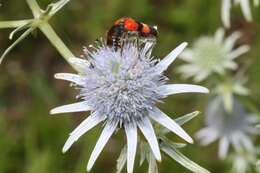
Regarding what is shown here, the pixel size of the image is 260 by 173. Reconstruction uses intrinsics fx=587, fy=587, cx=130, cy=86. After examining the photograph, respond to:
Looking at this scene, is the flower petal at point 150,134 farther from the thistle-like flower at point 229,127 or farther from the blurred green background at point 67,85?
the thistle-like flower at point 229,127

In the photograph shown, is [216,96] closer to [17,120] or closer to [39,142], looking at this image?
[39,142]

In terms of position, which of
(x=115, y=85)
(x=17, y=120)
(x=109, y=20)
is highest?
(x=109, y=20)

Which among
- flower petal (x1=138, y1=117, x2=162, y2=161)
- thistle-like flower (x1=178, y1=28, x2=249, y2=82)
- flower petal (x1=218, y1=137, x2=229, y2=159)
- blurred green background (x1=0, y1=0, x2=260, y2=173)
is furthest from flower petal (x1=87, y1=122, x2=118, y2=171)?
flower petal (x1=218, y1=137, x2=229, y2=159)

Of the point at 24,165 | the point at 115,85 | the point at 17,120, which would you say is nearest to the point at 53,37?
the point at 115,85

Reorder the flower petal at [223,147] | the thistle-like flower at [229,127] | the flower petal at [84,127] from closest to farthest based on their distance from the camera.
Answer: the flower petal at [84,127] → the flower petal at [223,147] → the thistle-like flower at [229,127]

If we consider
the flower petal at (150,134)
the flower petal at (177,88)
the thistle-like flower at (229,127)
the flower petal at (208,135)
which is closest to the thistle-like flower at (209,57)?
the thistle-like flower at (229,127)

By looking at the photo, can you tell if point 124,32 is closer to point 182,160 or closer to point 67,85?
point 182,160
